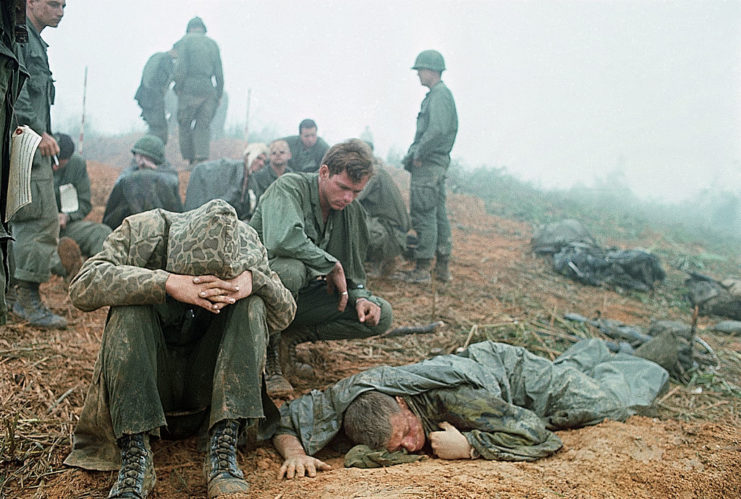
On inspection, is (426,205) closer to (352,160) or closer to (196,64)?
(352,160)

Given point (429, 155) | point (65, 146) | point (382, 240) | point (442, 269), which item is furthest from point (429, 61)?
point (65, 146)

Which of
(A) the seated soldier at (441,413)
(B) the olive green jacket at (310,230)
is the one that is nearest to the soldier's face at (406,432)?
(A) the seated soldier at (441,413)

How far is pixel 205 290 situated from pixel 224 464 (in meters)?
0.63

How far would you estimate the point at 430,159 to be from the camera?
6.01 m

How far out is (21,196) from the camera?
173cm

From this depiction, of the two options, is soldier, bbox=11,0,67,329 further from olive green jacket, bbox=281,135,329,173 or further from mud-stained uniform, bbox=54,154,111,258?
olive green jacket, bbox=281,135,329,173

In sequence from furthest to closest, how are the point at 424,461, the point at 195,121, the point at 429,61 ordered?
1. the point at 195,121
2. the point at 429,61
3. the point at 424,461

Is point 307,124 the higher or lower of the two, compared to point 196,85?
lower

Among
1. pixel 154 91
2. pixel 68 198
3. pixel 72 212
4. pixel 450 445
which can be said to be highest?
pixel 154 91

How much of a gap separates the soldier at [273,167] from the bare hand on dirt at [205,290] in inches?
151

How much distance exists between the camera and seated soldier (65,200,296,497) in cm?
182

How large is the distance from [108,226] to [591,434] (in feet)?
15.2

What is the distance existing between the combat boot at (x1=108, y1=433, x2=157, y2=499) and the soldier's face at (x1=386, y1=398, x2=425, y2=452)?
0.99 metres

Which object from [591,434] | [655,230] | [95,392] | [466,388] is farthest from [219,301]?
[655,230]
